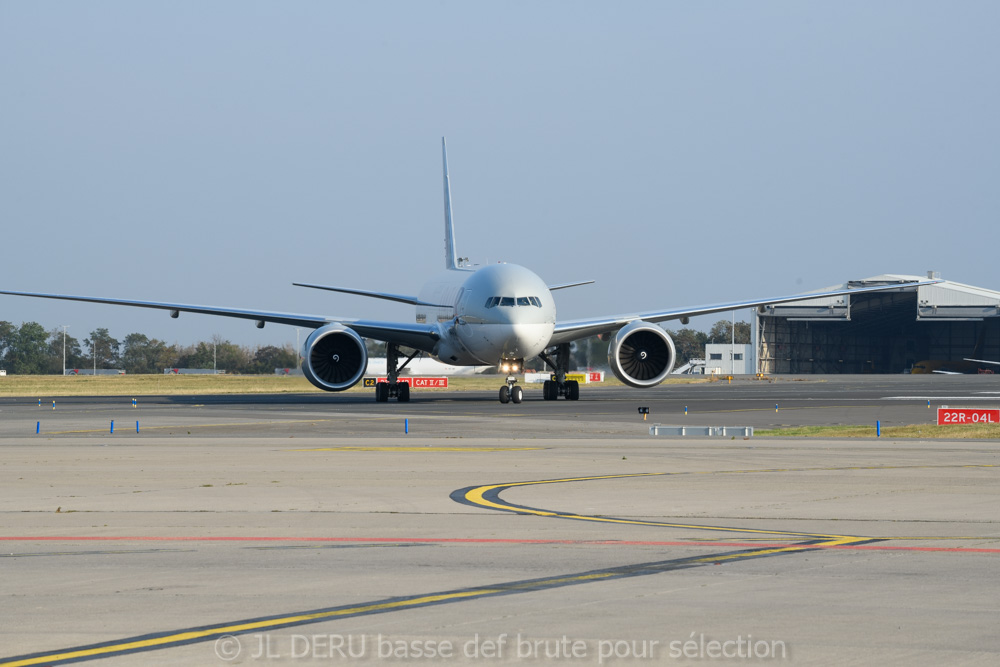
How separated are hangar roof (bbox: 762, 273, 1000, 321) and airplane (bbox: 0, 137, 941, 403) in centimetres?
6630

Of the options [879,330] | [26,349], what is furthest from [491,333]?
[26,349]

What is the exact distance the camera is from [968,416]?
30359mm

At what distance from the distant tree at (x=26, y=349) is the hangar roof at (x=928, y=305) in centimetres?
8197

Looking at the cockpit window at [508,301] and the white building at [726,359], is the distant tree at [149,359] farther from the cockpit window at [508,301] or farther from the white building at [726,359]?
the cockpit window at [508,301]

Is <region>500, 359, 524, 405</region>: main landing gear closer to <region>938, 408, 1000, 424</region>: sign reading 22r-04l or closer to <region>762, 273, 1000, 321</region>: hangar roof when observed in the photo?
<region>938, 408, 1000, 424</region>: sign reading 22r-04l

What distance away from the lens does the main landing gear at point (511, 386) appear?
136 ft

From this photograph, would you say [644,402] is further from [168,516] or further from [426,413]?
[168,516]

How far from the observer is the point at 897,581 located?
904 cm

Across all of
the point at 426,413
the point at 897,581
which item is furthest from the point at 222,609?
the point at 426,413

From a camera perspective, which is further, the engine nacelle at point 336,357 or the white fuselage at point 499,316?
the engine nacelle at point 336,357

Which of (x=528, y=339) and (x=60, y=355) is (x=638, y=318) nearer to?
(x=528, y=339)

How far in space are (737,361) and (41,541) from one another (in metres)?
125

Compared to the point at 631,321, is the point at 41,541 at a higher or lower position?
lower

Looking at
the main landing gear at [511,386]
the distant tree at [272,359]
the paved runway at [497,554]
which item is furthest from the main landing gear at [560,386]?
the distant tree at [272,359]
